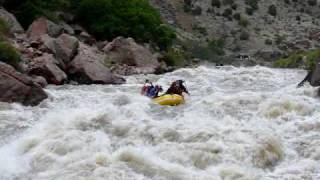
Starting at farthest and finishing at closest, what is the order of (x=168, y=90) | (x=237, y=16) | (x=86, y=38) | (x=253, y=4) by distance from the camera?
(x=253, y=4), (x=237, y=16), (x=86, y=38), (x=168, y=90)

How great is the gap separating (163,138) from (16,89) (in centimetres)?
562

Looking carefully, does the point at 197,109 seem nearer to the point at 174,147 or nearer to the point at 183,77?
the point at 174,147

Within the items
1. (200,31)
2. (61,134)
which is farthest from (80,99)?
(200,31)

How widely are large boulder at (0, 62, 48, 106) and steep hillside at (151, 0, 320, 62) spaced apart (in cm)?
3052

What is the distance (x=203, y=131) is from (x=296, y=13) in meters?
44.0

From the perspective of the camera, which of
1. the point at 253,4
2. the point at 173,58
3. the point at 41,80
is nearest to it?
the point at 41,80

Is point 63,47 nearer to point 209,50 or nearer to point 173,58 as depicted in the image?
point 173,58

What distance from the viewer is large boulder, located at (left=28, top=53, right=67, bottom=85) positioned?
21484 mm

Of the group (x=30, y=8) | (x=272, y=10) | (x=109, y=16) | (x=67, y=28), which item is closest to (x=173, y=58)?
(x=109, y=16)

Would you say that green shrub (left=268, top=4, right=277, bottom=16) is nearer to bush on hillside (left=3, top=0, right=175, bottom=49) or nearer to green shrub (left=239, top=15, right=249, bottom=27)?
green shrub (left=239, top=15, right=249, bottom=27)

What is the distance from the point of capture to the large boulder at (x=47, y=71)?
2148cm

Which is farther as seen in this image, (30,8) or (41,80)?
(30,8)

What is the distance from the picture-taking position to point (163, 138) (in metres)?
13.7

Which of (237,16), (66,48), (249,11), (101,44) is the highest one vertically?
(66,48)
